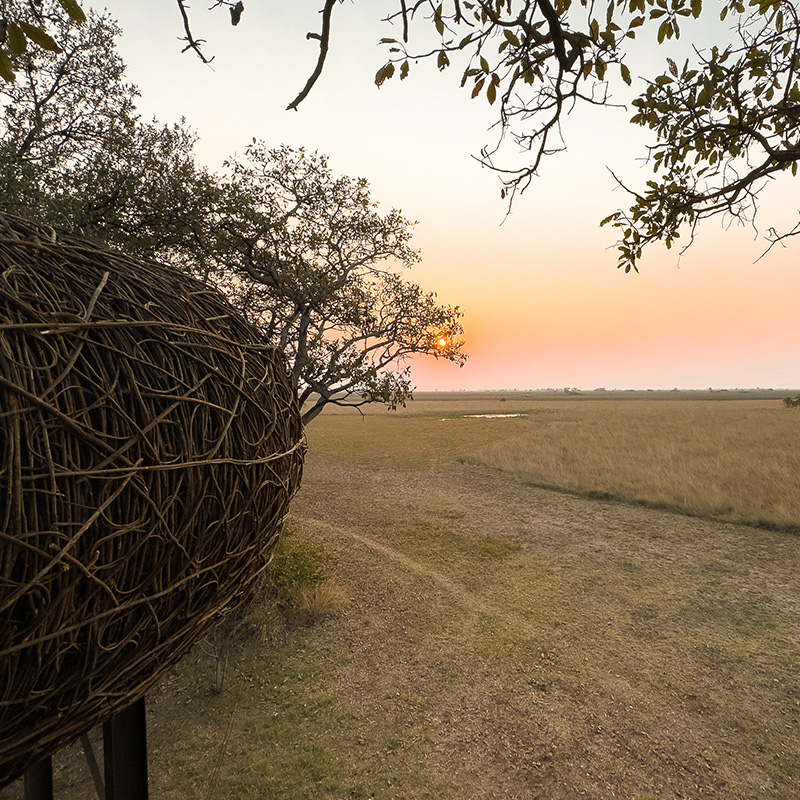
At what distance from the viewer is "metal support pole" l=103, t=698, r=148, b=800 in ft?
7.50

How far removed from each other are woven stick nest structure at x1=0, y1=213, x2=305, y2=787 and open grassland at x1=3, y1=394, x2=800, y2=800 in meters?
4.68

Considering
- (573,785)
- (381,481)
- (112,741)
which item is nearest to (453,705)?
(573,785)

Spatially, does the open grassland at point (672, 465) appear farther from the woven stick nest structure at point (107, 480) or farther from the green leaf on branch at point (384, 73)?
the woven stick nest structure at point (107, 480)

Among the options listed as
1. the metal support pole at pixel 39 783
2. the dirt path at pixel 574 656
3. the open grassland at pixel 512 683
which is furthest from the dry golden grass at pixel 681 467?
the metal support pole at pixel 39 783

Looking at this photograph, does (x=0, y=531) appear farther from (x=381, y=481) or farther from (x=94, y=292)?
(x=381, y=481)

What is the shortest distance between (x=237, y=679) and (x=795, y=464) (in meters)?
22.4

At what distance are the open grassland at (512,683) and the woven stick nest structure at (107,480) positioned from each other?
4679 mm

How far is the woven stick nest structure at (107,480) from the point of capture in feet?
3.45

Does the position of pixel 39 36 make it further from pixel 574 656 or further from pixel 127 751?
pixel 574 656

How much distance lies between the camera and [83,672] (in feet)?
3.83

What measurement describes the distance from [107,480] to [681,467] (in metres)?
23.3

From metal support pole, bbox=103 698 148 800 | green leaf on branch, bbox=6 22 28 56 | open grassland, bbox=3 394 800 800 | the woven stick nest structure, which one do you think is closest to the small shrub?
open grassland, bbox=3 394 800 800

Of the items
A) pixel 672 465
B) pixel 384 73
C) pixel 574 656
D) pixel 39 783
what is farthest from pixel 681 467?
pixel 39 783

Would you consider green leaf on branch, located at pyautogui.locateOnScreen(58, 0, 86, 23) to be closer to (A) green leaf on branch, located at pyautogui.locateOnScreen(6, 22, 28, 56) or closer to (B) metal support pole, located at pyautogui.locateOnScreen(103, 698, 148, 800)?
(A) green leaf on branch, located at pyautogui.locateOnScreen(6, 22, 28, 56)
